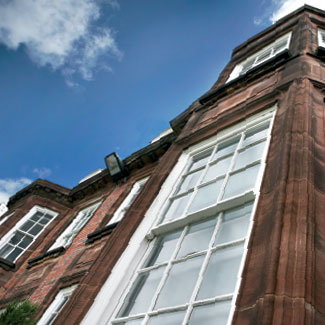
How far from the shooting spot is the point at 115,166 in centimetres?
980

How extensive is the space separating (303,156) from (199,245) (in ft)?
4.60

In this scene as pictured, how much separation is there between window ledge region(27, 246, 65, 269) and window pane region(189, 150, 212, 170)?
14.4ft

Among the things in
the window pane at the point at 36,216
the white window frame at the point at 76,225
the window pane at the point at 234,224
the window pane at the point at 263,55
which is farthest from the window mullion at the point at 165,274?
the window pane at the point at 36,216

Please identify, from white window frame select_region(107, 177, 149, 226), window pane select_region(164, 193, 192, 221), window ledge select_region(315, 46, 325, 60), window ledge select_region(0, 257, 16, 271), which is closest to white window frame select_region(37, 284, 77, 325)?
white window frame select_region(107, 177, 149, 226)

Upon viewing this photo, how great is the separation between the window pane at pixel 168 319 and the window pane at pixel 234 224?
2.61 ft

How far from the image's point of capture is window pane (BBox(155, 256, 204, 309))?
2875 millimetres

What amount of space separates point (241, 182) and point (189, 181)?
1.13 meters

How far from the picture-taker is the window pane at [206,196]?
3979mm

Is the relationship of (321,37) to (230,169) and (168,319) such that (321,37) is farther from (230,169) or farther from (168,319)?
(168,319)

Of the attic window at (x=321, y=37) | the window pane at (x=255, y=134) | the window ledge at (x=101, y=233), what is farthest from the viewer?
the attic window at (x=321, y=37)

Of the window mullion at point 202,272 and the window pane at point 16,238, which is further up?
the window pane at point 16,238

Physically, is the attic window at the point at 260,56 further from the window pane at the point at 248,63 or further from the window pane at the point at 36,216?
the window pane at the point at 36,216

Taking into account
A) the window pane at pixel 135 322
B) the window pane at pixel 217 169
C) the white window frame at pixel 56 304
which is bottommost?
the window pane at pixel 135 322

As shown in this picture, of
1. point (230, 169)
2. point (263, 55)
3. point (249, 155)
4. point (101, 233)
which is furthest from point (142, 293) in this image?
point (263, 55)
